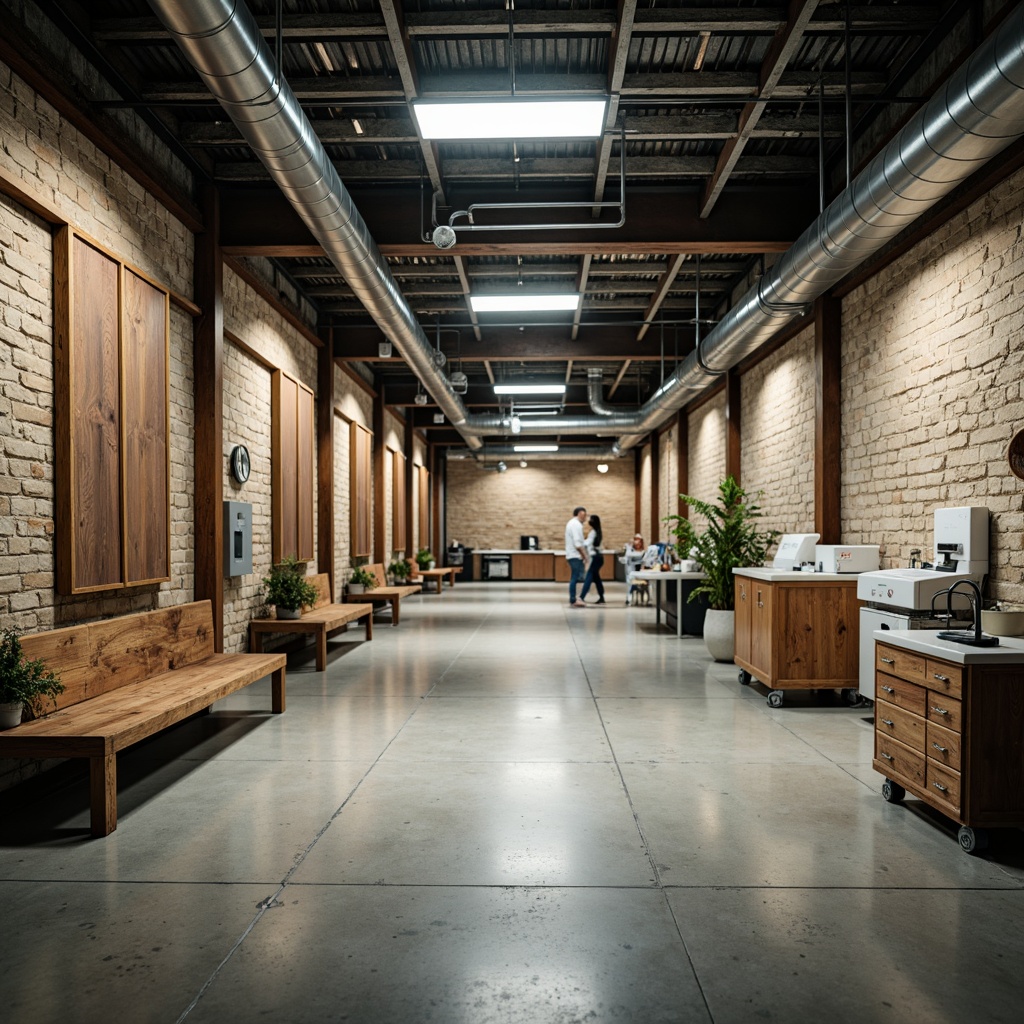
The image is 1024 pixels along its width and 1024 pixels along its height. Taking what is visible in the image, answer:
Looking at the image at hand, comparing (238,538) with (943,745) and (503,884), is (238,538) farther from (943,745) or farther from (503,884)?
(943,745)

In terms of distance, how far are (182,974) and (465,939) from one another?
806 mm

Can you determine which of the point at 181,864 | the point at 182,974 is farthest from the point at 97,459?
the point at 182,974

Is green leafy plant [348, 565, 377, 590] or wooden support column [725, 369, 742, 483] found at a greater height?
wooden support column [725, 369, 742, 483]

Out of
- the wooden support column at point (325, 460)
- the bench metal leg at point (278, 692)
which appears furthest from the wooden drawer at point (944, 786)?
the wooden support column at point (325, 460)

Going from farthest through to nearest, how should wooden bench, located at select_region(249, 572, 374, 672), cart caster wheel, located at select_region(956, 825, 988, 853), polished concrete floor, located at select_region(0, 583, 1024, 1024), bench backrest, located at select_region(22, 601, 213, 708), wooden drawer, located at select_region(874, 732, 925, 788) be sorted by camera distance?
wooden bench, located at select_region(249, 572, 374, 672) → bench backrest, located at select_region(22, 601, 213, 708) → wooden drawer, located at select_region(874, 732, 925, 788) → cart caster wheel, located at select_region(956, 825, 988, 853) → polished concrete floor, located at select_region(0, 583, 1024, 1024)

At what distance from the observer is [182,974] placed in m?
2.35

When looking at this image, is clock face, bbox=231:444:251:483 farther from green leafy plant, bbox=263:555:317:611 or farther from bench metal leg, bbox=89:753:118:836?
bench metal leg, bbox=89:753:118:836

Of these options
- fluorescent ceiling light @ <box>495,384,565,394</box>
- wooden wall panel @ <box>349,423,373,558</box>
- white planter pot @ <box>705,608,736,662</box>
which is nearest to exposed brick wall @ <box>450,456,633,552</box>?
fluorescent ceiling light @ <box>495,384,565,394</box>

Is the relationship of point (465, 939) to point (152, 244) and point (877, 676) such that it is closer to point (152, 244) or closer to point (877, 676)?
point (877, 676)

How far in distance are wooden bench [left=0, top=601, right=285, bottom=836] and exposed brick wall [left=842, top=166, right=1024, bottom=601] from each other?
448cm

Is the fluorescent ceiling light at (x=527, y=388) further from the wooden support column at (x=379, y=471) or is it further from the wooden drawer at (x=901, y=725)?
the wooden drawer at (x=901, y=725)

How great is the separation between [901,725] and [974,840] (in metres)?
0.66

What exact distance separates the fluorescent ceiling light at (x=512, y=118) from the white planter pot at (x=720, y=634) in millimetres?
4874

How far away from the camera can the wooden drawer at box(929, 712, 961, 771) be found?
3.34m
